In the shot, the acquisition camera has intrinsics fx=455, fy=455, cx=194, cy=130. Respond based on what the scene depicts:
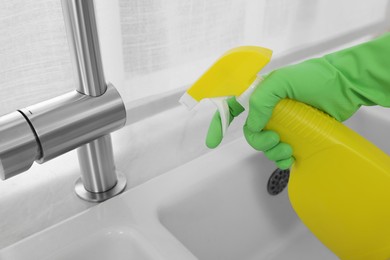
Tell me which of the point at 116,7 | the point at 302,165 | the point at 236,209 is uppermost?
the point at 116,7

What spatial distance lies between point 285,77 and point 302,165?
0.32 ft

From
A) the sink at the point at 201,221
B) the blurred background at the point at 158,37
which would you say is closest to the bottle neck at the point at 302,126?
the sink at the point at 201,221

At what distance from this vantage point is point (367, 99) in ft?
1.55

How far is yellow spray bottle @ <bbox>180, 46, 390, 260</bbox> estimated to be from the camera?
394 millimetres

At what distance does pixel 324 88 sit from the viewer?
1.43 feet

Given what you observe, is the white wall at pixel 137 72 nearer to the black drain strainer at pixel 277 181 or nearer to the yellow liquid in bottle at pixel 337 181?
the black drain strainer at pixel 277 181

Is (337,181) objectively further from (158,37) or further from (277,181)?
(158,37)

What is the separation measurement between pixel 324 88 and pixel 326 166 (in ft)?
0.25

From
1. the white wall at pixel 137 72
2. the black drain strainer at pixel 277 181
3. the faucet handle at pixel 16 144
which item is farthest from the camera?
the black drain strainer at pixel 277 181

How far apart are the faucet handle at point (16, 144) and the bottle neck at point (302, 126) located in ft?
0.72

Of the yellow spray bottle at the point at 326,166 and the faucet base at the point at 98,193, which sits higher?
the yellow spray bottle at the point at 326,166

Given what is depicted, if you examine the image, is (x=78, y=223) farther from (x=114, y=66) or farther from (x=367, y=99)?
(x=367, y=99)

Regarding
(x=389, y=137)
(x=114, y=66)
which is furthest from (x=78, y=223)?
(x=389, y=137)

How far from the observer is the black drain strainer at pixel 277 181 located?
Answer: 2.08ft
